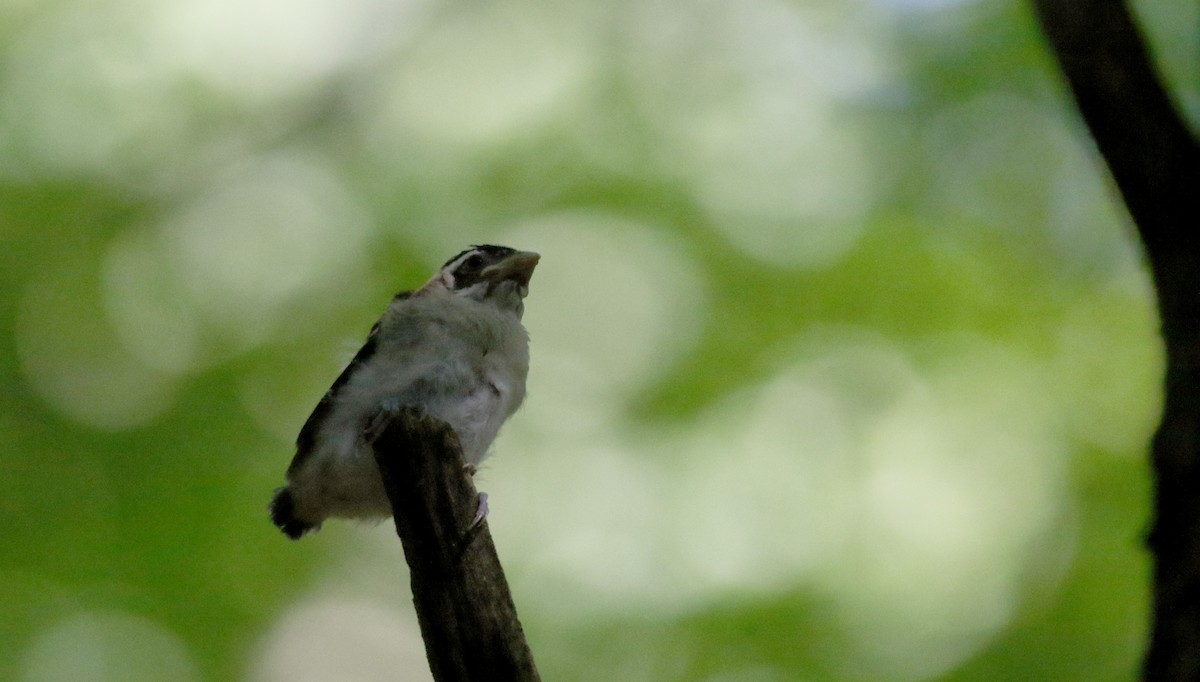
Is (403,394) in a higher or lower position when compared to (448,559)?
higher

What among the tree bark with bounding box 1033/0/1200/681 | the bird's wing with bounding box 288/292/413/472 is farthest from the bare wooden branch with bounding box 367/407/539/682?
the tree bark with bounding box 1033/0/1200/681

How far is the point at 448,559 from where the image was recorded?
3.53 meters

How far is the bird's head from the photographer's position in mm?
6062

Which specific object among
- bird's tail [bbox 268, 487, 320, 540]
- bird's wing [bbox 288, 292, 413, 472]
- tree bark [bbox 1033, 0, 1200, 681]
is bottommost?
tree bark [bbox 1033, 0, 1200, 681]

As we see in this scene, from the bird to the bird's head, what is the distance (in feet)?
0.91

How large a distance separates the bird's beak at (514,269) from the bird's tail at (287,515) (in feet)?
5.15

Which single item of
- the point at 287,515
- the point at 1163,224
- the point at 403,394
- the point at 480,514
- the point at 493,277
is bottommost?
the point at 1163,224

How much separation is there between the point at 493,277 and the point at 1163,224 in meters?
3.86

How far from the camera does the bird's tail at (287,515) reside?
5418 mm

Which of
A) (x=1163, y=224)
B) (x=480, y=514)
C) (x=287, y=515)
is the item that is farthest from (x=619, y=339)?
(x=1163, y=224)

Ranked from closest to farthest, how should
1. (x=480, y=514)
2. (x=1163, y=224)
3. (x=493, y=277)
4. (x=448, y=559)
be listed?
(x=1163, y=224)
(x=448, y=559)
(x=480, y=514)
(x=493, y=277)

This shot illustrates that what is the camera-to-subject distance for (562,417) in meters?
10.5

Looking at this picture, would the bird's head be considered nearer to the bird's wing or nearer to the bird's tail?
the bird's wing

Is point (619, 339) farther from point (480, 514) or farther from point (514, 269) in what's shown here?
point (480, 514)
